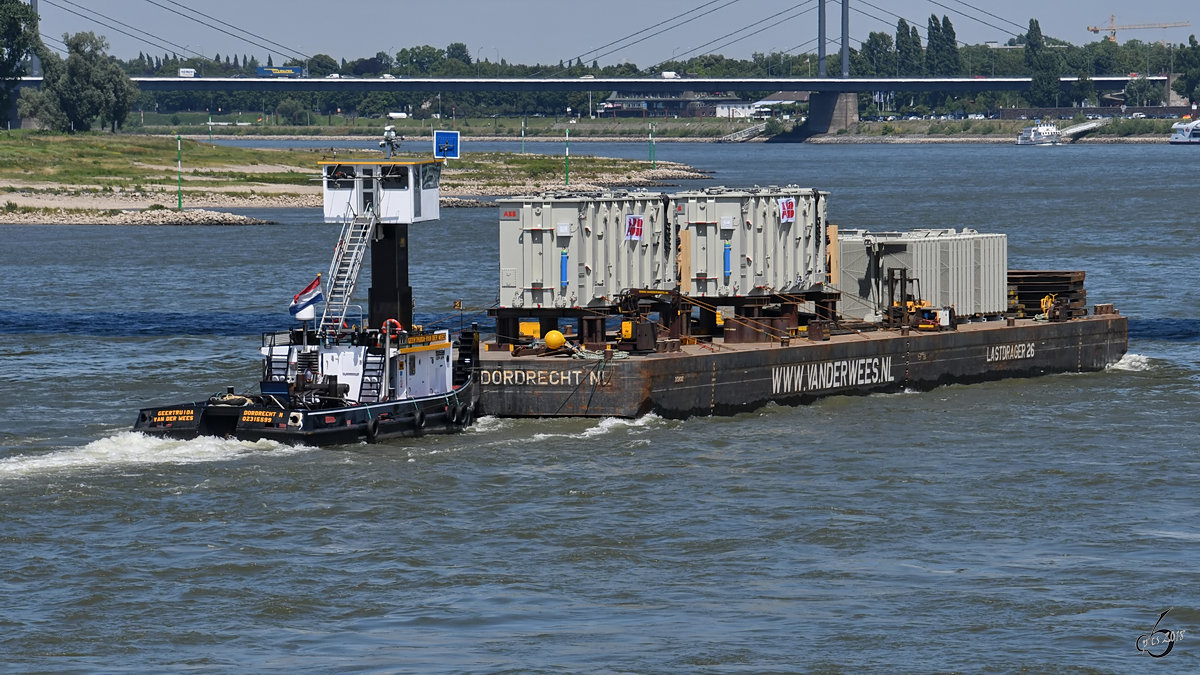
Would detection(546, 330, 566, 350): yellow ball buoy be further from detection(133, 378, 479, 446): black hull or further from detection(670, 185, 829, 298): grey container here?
detection(670, 185, 829, 298): grey container

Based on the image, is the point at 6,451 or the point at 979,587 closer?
the point at 979,587

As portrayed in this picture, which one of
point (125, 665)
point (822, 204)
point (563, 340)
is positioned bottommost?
point (125, 665)

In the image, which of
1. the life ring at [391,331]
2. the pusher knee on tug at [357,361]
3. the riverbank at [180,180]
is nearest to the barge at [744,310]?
the pusher knee on tug at [357,361]

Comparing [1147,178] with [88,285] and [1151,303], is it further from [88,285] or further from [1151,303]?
[88,285]

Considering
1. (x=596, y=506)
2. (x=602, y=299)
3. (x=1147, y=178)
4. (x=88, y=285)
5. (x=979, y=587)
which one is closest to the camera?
(x=979, y=587)

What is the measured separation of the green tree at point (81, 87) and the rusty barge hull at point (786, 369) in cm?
14744

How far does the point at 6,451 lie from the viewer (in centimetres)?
3847

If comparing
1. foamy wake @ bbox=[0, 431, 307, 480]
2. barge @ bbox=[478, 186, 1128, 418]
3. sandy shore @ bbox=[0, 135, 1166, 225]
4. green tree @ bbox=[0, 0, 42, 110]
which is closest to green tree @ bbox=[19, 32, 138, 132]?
green tree @ bbox=[0, 0, 42, 110]

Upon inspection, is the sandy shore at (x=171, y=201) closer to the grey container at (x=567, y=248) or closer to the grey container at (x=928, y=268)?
the grey container at (x=928, y=268)

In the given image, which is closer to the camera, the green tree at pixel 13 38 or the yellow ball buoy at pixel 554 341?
the yellow ball buoy at pixel 554 341

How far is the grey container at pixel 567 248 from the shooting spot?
43031mm

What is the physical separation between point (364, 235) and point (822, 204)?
1452cm

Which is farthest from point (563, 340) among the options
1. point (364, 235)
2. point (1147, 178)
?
point (1147, 178)

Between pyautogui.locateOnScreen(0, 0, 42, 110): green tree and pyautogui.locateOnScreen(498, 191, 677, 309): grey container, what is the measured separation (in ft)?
466
